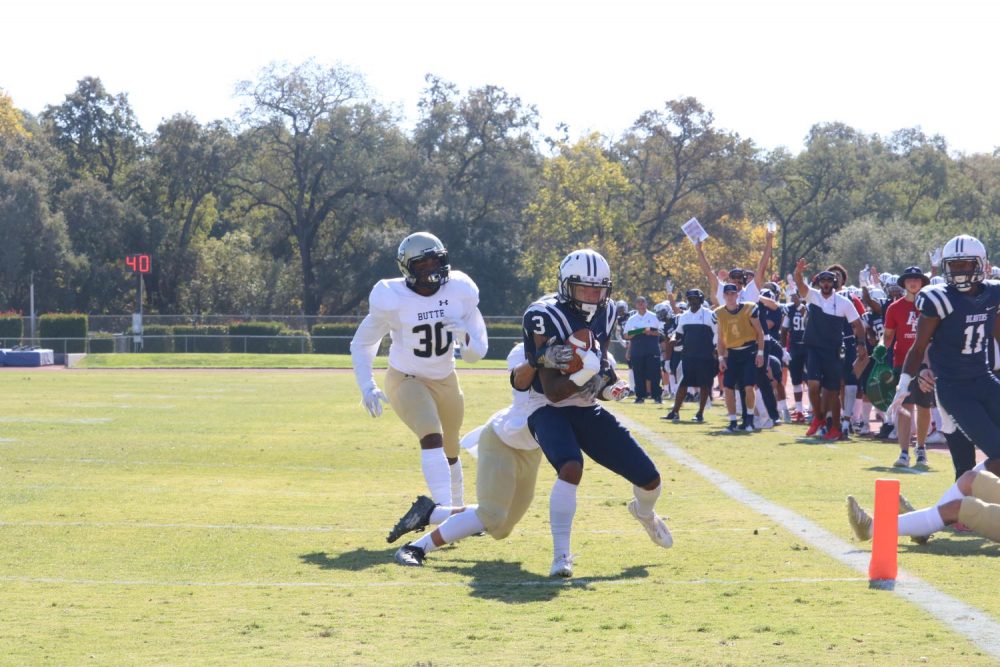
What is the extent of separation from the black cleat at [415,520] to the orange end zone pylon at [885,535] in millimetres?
2646

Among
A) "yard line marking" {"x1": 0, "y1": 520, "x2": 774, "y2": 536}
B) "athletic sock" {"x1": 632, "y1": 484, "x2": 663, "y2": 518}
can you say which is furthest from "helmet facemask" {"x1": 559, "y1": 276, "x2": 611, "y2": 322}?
"yard line marking" {"x1": 0, "y1": 520, "x2": 774, "y2": 536}

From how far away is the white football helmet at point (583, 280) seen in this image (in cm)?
722

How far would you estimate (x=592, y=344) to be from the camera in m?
7.32

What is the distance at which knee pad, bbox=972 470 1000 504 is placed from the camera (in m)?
7.57

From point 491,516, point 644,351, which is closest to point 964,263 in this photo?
point 491,516

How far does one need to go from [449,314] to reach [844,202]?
224 feet

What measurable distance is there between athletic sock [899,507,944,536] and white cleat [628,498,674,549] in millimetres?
1344

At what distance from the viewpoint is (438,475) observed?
845 centimetres

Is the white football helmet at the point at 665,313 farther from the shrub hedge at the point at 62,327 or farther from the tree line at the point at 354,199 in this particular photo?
the tree line at the point at 354,199

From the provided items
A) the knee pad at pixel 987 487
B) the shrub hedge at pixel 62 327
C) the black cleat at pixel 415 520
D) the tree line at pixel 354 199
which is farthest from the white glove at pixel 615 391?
the tree line at pixel 354 199

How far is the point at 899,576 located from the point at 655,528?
1.36 metres

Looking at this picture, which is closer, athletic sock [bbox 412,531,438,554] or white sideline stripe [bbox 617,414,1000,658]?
white sideline stripe [bbox 617,414,1000,658]

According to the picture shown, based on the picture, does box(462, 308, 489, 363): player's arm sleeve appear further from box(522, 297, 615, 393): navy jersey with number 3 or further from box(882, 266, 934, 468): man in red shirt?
box(882, 266, 934, 468): man in red shirt

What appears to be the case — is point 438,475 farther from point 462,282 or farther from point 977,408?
point 977,408
